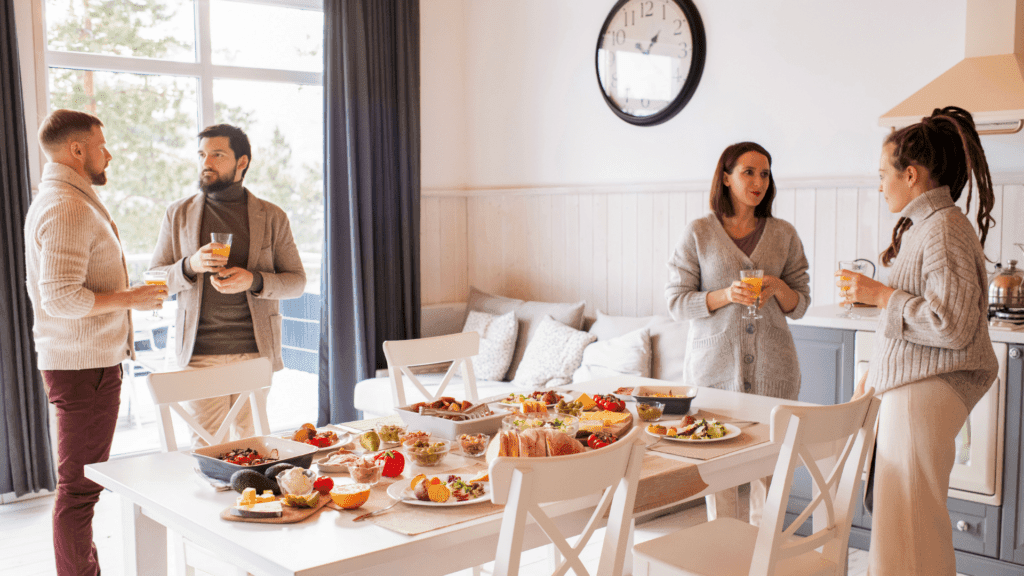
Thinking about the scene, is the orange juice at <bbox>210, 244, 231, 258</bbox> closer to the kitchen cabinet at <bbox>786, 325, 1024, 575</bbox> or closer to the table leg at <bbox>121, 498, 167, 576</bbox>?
the table leg at <bbox>121, 498, 167, 576</bbox>

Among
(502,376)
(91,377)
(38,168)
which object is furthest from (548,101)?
(91,377)

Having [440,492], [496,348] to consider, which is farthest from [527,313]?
[440,492]

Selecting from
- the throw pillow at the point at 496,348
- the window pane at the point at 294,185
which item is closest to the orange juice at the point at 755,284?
the throw pillow at the point at 496,348

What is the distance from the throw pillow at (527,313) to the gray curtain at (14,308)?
229 cm

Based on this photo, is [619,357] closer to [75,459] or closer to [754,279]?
[754,279]

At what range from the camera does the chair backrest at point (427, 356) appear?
2732 millimetres

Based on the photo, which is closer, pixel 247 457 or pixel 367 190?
pixel 247 457

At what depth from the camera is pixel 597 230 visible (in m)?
4.62

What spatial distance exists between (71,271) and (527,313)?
8.46ft

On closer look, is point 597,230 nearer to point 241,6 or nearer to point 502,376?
point 502,376

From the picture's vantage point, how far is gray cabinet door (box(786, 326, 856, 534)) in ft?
10.2

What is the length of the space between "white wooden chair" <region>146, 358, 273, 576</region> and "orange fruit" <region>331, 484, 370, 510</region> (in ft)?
2.20

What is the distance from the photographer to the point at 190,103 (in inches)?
177

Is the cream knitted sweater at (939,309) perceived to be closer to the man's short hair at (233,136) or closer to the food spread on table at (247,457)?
the food spread on table at (247,457)
